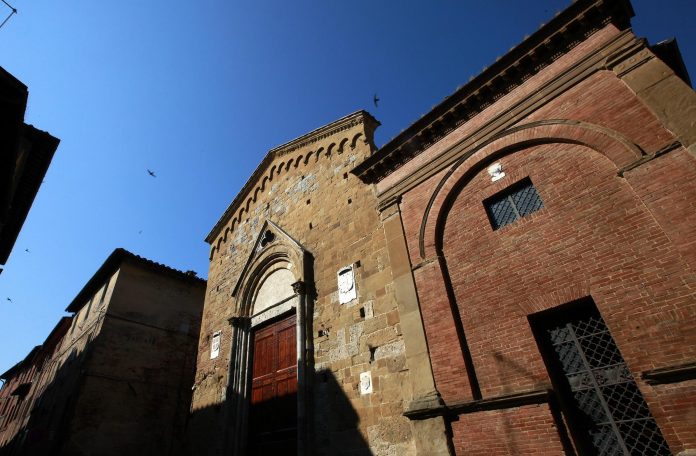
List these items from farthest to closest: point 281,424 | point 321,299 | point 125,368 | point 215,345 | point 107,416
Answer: point 125,368 < point 107,416 < point 215,345 < point 321,299 < point 281,424

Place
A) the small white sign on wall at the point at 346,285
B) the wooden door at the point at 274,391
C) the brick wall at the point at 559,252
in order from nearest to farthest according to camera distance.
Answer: the brick wall at the point at 559,252
the small white sign on wall at the point at 346,285
the wooden door at the point at 274,391

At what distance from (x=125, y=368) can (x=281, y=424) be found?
8072 millimetres

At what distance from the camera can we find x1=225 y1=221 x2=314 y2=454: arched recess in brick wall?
8.09 meters

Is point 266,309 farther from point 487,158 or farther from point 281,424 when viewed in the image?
point 487,158

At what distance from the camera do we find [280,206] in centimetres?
1127

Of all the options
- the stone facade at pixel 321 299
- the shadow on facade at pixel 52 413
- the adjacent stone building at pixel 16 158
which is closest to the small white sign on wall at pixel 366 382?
the stone facade at pixel 321 299

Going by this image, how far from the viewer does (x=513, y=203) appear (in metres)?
6.21

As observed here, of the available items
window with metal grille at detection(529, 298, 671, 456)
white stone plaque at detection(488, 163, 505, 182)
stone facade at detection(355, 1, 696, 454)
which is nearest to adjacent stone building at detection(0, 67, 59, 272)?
stone facade at detection(355, 1, 696, 454)

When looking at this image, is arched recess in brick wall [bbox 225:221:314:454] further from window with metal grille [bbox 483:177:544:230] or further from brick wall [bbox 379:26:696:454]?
window with metal grille [bbox 483:177:544:230]

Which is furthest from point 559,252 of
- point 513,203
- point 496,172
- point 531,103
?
point 531,103

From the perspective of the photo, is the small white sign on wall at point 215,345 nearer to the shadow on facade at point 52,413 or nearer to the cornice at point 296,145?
the cornice at point 296,145

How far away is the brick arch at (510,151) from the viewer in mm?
5188

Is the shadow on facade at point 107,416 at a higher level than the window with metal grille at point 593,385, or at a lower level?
higher

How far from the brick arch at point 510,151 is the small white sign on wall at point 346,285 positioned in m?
1.66
